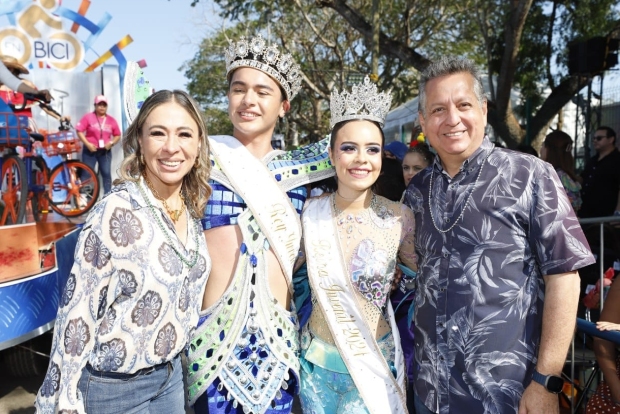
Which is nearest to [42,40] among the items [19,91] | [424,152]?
[19,91]

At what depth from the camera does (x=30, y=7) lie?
45.4 ft

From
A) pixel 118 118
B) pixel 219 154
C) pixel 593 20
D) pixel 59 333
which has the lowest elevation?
pixel 59 333

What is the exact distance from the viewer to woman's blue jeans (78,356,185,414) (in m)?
1.80

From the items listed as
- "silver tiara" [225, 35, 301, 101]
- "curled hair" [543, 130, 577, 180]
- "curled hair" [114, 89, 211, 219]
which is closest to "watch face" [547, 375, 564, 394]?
"curled hair" [114, 89, 211, 219]

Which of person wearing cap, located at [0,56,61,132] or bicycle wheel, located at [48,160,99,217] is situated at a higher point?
person wearing cap, located at [0,56,61,132]

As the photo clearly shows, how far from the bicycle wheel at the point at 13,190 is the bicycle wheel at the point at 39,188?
1102 mm

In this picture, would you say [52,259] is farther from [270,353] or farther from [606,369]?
[606,369]

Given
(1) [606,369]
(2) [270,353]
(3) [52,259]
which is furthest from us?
(3) [52,259]

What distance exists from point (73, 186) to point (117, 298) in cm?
693

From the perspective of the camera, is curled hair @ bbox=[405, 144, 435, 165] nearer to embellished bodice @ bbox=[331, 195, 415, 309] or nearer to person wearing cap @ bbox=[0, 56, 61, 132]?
embellished bodice @ bbox=[331, 195, 415, 309]

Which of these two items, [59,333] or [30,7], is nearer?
[59,333]

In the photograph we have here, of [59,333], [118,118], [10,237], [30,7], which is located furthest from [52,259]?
[30,7]

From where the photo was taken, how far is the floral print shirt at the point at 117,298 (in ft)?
5.75

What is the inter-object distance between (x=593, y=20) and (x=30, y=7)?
12789 mm
